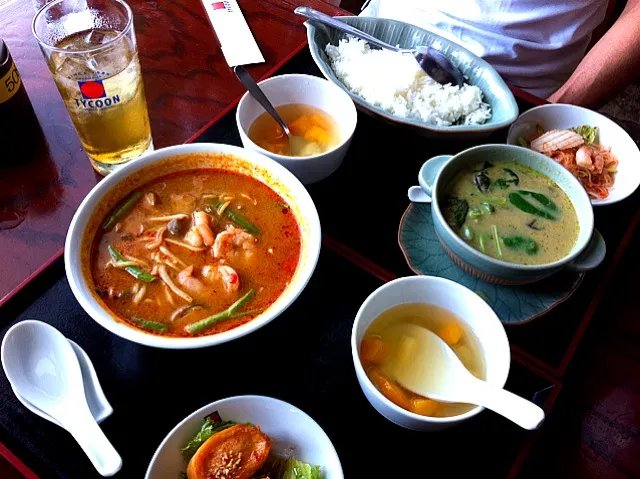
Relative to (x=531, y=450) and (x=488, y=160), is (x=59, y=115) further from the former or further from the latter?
(x=531, y=450)

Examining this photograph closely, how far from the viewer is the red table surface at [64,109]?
1412 millimetres

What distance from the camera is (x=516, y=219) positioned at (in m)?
1.39

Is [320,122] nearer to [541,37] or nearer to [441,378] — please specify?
[441,378]

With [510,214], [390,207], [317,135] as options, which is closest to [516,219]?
[510,214]

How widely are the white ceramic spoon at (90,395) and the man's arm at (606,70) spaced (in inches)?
72.1

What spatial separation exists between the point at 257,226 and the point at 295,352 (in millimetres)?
335

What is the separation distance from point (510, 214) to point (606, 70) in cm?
105

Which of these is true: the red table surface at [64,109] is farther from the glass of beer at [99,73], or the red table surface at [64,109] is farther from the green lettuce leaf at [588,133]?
the green lettuce leaf at [588,133]

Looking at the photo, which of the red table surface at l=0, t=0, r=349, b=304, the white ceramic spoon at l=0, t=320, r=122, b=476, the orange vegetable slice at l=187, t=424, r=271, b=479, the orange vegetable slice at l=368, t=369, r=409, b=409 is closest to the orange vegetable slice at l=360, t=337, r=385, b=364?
the orange vegetable slice at l=368, t=369, r=409, b=409

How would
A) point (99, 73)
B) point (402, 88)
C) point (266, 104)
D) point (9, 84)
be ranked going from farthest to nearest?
point (402, 88) → point (266, 104) → point (9, 84) → point (99, 73)

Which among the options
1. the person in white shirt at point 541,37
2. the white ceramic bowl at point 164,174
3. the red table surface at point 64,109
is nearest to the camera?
A: the white ceramic bowl at point 164,174

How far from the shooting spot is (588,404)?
1.24 meters

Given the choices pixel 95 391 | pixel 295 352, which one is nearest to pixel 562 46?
pixel 295 352

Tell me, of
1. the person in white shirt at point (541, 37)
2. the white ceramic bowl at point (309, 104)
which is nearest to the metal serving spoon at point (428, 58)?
the person in white shirt at point (541, 37)
